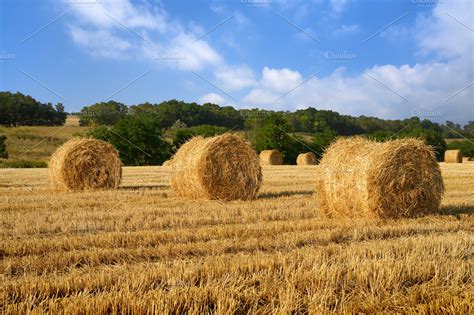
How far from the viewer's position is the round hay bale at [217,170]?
12.6 m

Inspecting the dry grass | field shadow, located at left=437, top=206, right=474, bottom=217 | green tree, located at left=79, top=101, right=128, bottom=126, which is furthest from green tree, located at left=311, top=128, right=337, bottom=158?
the dry grass

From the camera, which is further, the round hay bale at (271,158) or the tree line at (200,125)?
the tree line at (200,125)

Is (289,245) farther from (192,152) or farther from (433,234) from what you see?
(192,152)

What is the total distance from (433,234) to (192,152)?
23.8ft

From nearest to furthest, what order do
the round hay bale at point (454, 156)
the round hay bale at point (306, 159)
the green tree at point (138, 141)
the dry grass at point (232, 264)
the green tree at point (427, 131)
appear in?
the dry grass at point (232, 264), the round hay bale at point (306, 159), the round hay bale at point (454, 156), the green tree at point (138, 141), the green tree at point (427, 131)

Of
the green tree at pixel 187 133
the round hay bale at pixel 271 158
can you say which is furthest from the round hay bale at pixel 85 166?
the green tree at pixel 187 133

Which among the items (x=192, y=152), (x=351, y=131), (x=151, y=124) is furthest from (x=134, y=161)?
(x=192, y=152)

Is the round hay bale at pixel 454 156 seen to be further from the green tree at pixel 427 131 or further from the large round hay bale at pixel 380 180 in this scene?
the large round hay bale at pixel 380 180

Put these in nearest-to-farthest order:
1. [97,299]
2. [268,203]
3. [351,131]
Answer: [97,299]
[268,203]
[351,131]

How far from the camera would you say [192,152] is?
13.1m

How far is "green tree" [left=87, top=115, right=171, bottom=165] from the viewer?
165 ft

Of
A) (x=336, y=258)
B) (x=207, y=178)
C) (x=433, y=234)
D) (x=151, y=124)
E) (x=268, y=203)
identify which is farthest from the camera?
(x=151, y=124)

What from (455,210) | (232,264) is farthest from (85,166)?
(232,264)

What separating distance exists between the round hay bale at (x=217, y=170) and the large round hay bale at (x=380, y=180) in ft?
11.1
